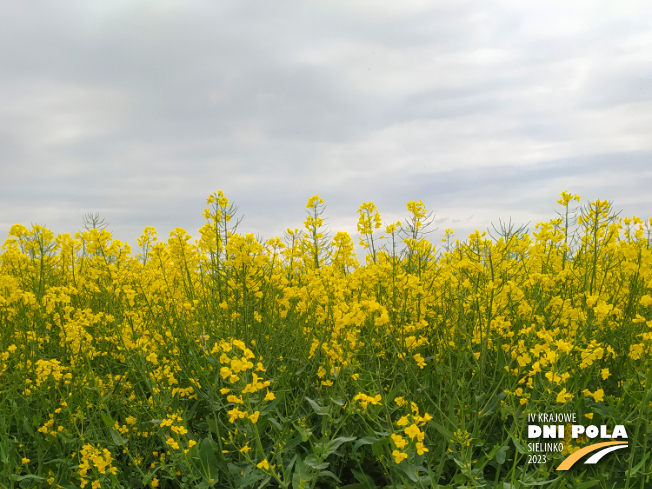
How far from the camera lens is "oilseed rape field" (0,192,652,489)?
7.27ft

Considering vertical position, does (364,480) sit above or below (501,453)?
below

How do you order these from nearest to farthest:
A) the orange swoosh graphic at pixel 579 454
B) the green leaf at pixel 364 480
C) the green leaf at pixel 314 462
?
the green leaf at pixel 314 462, the orange swoosh graphic at pixel 579 454, the green leaf at pixel 364 480

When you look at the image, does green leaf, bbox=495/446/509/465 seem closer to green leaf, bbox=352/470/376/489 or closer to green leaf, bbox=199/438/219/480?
green leaf, bbox=352/470/376/489

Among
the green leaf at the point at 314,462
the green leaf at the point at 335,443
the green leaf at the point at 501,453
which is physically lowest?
the green leaf at the point at 501,453

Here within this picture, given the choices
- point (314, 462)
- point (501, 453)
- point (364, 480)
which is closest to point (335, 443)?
point (314, 462)

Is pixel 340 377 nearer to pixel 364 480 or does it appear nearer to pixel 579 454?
pixel 364 480

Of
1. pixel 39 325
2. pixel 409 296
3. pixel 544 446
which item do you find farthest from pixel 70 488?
pixel 544 446

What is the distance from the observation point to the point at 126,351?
286cm

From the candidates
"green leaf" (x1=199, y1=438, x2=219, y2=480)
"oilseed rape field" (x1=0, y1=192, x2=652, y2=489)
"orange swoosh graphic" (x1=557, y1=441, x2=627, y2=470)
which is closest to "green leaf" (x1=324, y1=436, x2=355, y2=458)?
"oilseed rape field" (x1=0, y1=192, x2=652, y2=489)

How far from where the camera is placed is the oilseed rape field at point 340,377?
2215mm

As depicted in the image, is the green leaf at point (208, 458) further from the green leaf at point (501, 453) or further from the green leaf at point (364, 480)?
the green leaf at point (501, 453)

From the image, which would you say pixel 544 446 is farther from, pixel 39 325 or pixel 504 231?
pixel 39 325

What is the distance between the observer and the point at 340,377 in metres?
2.42

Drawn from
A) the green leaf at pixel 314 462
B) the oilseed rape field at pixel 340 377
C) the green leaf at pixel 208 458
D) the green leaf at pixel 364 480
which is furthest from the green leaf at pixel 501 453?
the green leaf at pixel 208 458
